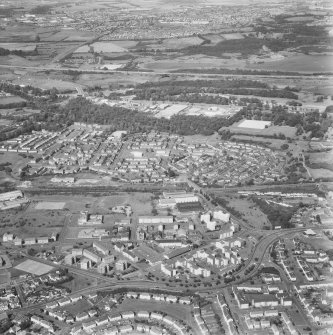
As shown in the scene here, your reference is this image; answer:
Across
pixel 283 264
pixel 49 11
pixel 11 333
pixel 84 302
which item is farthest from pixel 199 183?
pixel 49 11

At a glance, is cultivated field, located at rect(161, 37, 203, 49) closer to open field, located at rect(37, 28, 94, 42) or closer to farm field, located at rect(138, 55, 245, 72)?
farm field, located at rect(138, 55, 245, 72)

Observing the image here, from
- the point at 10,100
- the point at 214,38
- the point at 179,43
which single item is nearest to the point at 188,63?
the point at 179,43

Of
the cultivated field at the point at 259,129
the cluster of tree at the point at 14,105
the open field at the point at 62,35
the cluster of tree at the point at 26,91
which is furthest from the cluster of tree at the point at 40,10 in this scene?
the cultivated field at the point at 259,129

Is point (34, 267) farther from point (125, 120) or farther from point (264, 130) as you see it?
point (264, 130)

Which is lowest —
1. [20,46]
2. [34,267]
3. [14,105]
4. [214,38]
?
[20,46]

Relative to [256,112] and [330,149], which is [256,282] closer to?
[330,149]
